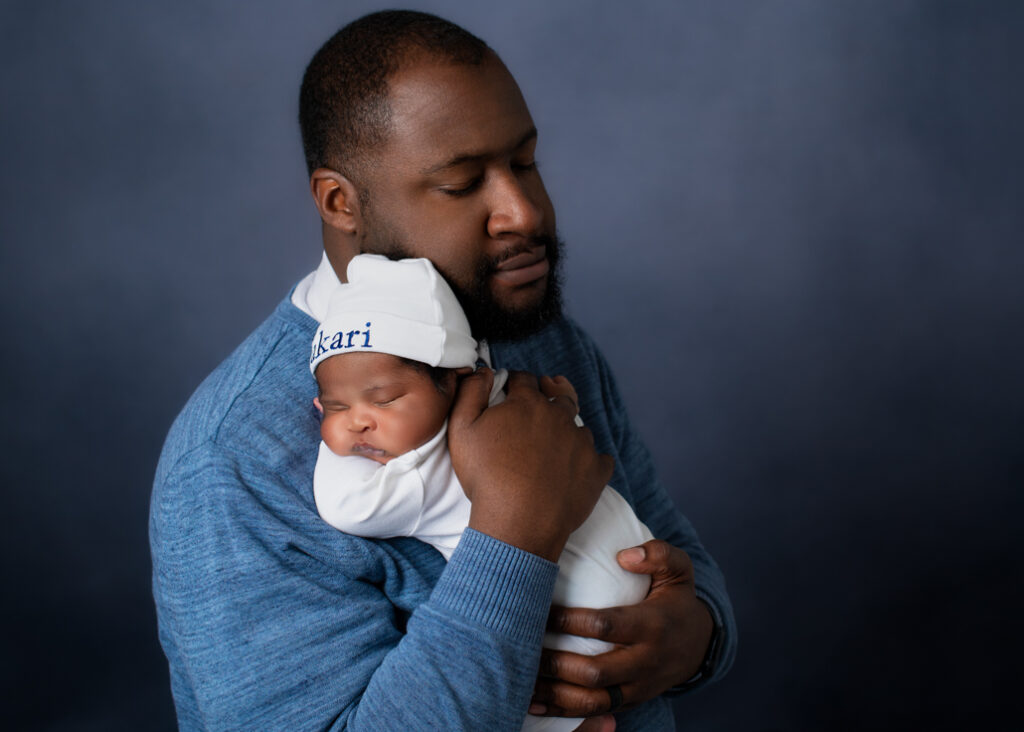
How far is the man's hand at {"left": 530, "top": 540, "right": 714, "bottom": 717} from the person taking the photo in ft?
5.51

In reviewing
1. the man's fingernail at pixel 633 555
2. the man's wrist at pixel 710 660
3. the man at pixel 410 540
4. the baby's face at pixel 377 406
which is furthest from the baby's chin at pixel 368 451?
the man's wrist at pixel 710 660

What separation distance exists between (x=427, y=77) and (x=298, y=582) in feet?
2.93

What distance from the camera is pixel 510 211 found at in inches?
71.6

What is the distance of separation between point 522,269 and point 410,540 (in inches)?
21.6

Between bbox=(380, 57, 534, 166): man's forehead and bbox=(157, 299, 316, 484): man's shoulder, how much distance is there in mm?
395

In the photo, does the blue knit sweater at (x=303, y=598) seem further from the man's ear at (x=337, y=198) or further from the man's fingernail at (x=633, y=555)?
the man's ear at (x=337, y=198)

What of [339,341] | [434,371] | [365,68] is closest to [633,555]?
[434,371]

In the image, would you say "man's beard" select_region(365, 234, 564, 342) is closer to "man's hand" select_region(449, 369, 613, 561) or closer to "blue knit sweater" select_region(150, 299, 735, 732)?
"man's hand" select_region(449, 369, 613, 561)

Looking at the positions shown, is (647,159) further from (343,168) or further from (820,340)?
(343,168)

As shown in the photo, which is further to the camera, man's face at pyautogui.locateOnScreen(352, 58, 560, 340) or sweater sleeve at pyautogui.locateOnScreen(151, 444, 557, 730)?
man's face at pyautogui.locateOnScreen(352, 58, 560, 340)

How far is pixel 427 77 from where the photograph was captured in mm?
1760

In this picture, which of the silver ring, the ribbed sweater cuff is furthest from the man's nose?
the silver ring

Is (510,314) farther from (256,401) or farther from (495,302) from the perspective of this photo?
(256,401)

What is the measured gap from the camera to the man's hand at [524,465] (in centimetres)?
159
